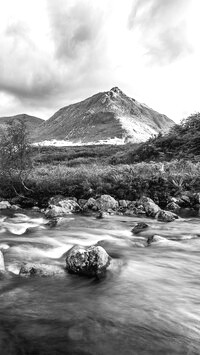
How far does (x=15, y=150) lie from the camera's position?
23.1 metres

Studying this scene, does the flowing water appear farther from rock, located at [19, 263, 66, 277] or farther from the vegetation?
the vegetation

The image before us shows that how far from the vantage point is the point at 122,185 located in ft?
72.1

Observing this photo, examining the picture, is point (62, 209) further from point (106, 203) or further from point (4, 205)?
point (4, 205)

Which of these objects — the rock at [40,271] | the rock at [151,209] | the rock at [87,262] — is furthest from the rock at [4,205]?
the rock at [87,262]

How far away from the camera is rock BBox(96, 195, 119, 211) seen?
1941 cm

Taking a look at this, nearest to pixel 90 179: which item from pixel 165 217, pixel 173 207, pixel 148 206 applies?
pixel 148 206

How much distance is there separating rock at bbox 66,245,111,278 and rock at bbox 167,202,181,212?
11407 mm

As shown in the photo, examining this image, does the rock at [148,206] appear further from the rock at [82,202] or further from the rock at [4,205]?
the rock at [4,205]

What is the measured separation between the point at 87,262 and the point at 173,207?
12080mm

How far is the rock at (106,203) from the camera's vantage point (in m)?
19.4

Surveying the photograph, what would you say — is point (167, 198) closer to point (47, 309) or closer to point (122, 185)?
point (122, 185)

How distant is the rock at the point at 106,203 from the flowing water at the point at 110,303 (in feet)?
25.4

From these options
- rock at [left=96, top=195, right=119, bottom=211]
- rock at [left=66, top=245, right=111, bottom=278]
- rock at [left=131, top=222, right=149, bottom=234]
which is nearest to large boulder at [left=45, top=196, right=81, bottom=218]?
rock at [left=96, top=195, right=119, bottom=211]

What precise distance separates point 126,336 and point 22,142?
1967 cm
